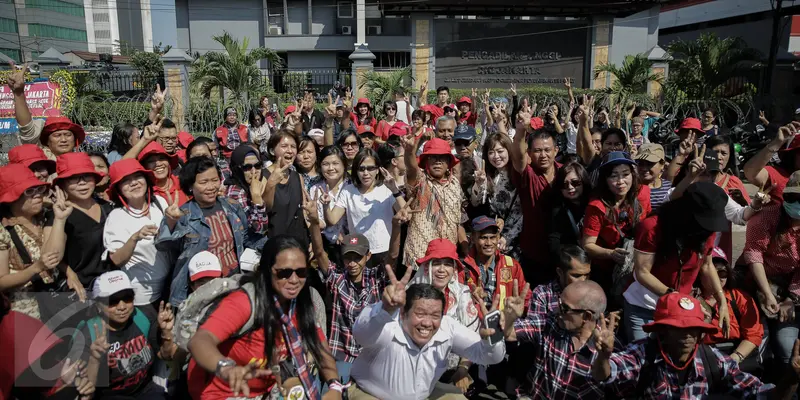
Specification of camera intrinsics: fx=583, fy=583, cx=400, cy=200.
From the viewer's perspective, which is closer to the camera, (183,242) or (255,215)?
(183,242)

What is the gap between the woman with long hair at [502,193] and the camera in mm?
4715

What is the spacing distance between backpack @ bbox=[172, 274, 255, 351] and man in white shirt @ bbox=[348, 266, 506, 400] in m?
0.66

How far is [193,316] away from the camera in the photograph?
8.61 feet

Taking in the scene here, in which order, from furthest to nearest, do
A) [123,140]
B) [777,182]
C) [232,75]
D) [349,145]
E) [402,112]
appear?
1. [232,75]
2. [402,112]
3. [123,140]
4. [349,145]
5. [777,182]

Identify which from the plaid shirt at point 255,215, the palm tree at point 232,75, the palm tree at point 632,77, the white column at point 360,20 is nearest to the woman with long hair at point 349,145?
the plaid shirt at point 255,215

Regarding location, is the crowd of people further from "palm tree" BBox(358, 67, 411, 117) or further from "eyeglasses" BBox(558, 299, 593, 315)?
"palm tree" BBox(358, 67, 411, 117)

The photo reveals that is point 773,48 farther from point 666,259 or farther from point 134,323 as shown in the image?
point 134,323

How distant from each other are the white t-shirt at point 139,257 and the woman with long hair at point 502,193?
244 cm

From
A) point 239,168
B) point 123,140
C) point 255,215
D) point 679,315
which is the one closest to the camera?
point 679,315

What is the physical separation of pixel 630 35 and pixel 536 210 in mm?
19443

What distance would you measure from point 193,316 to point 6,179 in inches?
67.0

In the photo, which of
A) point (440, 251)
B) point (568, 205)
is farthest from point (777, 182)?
point (440, 251)

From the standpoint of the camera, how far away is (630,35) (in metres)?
21.4

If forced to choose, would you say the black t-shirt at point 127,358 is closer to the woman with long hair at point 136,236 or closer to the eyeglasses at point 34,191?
the woman with long hair at point 136,236
